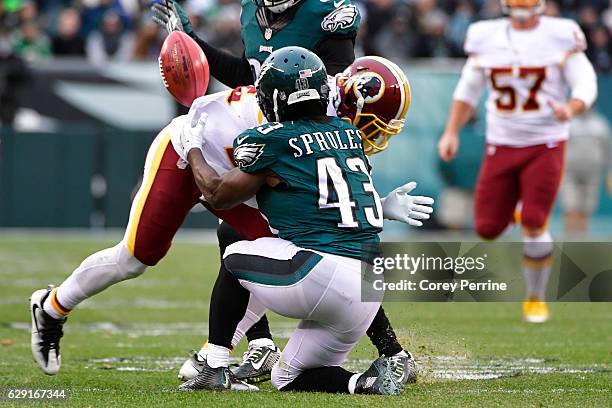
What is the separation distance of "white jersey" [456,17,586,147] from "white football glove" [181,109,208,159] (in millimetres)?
3261

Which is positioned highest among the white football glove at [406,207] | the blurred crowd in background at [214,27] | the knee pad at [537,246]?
the white football glove at [406,207]

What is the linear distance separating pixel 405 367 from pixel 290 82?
3.96 ft

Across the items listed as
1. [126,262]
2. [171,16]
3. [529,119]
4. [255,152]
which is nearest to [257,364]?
[126,262]

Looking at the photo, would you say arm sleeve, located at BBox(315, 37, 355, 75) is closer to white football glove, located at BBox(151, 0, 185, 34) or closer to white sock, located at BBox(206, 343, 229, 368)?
white football glove, located at BBox(151, 0, 185, 34)

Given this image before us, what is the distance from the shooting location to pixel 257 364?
4781 mm

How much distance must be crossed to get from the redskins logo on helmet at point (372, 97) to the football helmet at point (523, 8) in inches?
116

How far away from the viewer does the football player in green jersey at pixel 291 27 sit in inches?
191

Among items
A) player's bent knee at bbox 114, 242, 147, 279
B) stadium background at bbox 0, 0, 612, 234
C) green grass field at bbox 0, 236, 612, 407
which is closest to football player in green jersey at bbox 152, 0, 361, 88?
player's bent knee at bbox 114, 242, 147, 279

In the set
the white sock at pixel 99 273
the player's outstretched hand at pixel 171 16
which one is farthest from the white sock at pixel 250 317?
the player's outstretched hand at pixel 171 16

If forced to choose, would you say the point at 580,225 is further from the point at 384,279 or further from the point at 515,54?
the point at 384,279

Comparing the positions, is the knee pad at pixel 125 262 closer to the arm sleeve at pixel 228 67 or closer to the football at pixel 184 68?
the football at pixel 184 68

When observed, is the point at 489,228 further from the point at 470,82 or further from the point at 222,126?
the point at 222,126

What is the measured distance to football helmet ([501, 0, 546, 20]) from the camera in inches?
286

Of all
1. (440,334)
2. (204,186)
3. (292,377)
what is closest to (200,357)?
(292,377)
